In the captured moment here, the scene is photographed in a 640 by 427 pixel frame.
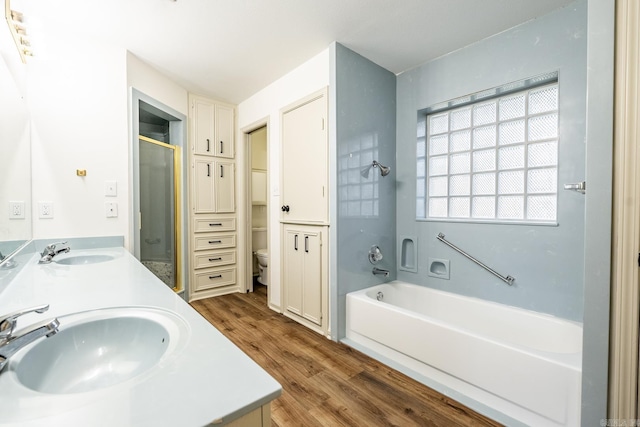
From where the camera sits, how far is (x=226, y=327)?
2.49 meters

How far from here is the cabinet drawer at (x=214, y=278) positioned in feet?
10.6

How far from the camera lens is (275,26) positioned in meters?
2.02

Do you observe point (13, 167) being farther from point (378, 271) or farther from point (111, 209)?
point (378, 271)

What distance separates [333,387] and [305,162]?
5.84 ft

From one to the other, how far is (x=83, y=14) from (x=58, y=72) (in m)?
0.46

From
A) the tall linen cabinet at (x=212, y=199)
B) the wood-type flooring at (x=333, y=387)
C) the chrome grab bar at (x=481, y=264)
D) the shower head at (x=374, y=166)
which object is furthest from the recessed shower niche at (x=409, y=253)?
the tall linen cabinet at (x=212, y=199)

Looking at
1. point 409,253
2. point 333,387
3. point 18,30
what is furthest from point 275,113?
point 333,387

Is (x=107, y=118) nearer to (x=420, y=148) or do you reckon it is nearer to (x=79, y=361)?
(x=79, y=361)

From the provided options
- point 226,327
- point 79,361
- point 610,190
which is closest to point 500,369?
point 610,190

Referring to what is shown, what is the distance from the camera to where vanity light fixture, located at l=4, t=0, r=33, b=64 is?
1.36 m

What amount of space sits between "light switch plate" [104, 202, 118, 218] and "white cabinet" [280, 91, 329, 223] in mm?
1401

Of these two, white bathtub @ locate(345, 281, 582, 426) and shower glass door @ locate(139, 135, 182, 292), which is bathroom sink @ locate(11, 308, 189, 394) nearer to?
white bathtub @ locate(345, 281, 582, 426)

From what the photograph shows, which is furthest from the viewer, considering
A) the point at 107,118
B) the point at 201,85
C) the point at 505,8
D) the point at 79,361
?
the point at 201,85

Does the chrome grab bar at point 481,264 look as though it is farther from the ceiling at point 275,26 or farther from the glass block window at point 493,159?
the ceiling at point 275,26
